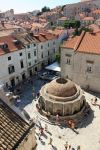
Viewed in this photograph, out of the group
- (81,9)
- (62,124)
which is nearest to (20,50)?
(62,124)

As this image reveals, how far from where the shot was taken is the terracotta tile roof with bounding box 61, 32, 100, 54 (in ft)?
105

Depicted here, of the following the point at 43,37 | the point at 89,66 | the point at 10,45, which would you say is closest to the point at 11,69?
the point at 10,45

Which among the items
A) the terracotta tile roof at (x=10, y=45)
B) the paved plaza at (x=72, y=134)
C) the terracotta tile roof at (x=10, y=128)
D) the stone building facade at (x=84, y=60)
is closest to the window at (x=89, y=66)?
the stone building facade at (x=84, y=60)

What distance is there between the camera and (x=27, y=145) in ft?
32.0

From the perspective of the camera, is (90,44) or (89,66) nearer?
(89,66)

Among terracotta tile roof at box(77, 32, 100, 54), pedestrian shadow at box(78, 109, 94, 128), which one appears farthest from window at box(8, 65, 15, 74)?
pedestrian shadow at box(78, 109, 94, 128)

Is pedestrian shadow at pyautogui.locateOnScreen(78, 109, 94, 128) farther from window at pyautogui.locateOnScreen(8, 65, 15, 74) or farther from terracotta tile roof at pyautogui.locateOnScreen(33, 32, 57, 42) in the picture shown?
terracotta tile roof at pyautogui.locateOnScreen(33, 32, 57, 42)

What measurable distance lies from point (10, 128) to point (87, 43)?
2668 cm

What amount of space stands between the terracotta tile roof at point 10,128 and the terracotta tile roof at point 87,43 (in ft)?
77.2

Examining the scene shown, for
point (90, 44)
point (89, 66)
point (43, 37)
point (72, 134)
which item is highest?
point (90, 44)

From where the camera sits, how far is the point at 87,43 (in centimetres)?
3322

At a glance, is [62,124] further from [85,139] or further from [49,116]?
[85,139]

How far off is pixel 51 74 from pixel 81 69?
936 centimetres

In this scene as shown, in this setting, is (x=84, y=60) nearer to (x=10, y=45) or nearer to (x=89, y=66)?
(x=89, y=66)
